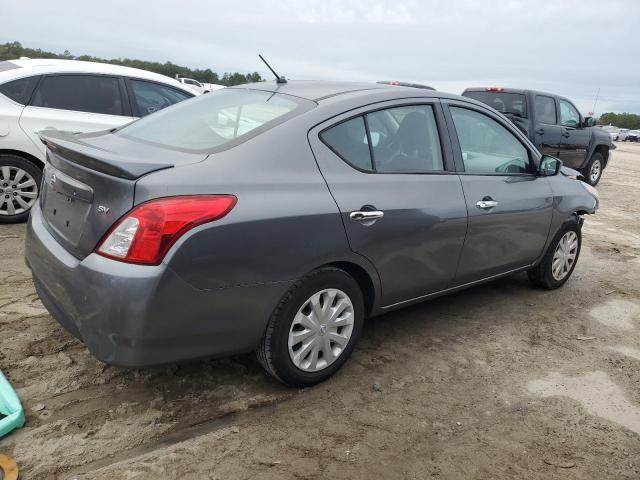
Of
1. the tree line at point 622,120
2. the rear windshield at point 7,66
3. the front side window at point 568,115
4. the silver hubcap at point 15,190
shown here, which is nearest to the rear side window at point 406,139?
the silver hubcap at point 15,190

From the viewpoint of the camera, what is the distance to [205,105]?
11.0ft

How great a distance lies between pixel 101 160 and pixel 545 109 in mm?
9562

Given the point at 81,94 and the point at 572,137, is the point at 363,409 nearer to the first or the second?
the point at 81,94

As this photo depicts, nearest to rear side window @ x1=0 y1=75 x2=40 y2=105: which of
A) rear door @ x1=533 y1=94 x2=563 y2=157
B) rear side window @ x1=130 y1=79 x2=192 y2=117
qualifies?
rear side window @ x1=130 y1=79 x2=192 y2=117

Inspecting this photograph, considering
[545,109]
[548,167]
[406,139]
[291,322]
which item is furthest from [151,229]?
[545,109]

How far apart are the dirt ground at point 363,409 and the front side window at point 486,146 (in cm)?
116

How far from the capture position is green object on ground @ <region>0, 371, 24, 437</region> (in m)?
2.38

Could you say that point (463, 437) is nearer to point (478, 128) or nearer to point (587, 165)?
point (478, 128)

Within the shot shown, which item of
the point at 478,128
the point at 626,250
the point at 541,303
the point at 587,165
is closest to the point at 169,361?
the point at 478,128

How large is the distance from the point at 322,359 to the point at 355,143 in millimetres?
1203

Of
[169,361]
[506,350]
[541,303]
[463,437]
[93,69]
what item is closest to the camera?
[169,361]

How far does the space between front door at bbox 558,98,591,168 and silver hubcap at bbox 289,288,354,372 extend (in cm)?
898

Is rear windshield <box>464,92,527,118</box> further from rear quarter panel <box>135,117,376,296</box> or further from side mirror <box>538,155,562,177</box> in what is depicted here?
rear quarter panel <box>135,117,376,296</box>

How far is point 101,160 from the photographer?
233 cm
